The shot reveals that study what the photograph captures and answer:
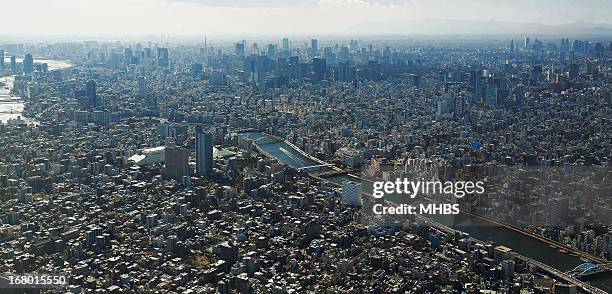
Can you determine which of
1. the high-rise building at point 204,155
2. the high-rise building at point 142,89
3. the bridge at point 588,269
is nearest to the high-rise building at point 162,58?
the high-rise building at point 142,89

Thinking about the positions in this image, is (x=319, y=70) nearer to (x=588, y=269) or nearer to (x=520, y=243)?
(x=520, y=243)

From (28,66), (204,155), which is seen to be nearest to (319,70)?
(28,66)

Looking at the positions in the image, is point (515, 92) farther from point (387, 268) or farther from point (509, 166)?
point (387, 268)

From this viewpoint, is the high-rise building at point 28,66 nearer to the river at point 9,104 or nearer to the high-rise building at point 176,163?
the river at point 9,104

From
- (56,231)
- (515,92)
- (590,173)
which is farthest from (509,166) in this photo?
(515,92)

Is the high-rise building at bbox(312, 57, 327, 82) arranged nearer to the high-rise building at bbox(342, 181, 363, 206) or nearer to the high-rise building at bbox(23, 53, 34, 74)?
the high-rise building at bbox(23, 53, 34, 74)

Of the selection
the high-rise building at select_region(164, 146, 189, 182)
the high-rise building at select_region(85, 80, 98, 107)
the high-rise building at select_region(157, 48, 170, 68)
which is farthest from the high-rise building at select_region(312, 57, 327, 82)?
the high-rise building at select_region(164, 146, 189, 182)
